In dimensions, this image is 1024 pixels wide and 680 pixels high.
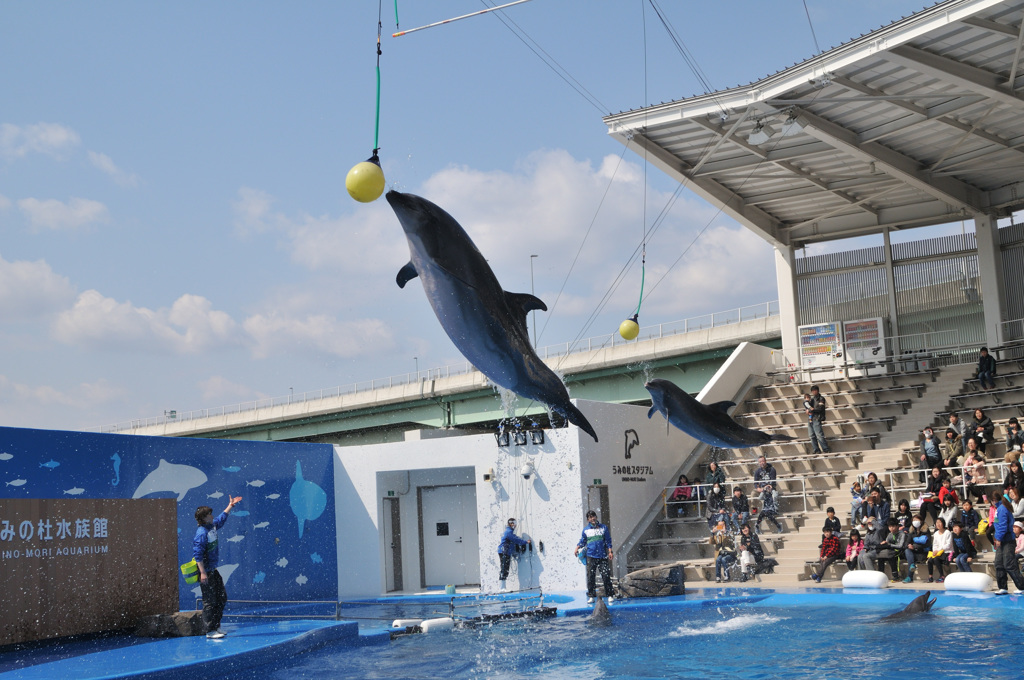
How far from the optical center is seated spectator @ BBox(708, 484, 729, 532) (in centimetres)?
1577

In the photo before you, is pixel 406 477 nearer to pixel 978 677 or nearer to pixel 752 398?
pixel 752 398

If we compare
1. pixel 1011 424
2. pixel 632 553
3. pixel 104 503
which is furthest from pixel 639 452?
pixel 104 503

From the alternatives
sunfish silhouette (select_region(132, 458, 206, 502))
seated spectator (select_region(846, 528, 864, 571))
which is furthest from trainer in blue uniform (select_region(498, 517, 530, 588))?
seated spectator (select_region(846, 528, 864, 571))

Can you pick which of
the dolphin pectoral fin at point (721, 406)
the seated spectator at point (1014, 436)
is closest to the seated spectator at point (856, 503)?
the seated spectator at point (1014, 436)

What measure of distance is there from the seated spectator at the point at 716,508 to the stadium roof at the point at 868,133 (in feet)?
18.9

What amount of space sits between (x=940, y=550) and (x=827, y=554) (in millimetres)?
1674

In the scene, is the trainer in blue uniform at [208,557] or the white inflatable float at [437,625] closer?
the trainer in blue uniform at [208,557]

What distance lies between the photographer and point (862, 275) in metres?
22.0

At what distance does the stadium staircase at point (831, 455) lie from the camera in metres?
15.4

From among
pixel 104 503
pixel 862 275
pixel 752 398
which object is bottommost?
pixel 104 503

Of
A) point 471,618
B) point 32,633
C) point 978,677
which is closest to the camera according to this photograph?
point 978,677

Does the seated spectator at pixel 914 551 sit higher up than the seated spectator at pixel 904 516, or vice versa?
the seated spectator at pixel 904 516

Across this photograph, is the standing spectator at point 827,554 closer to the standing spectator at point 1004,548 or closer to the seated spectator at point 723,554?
the seated spectator at point 723,554

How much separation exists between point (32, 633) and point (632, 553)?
31.3 feet
